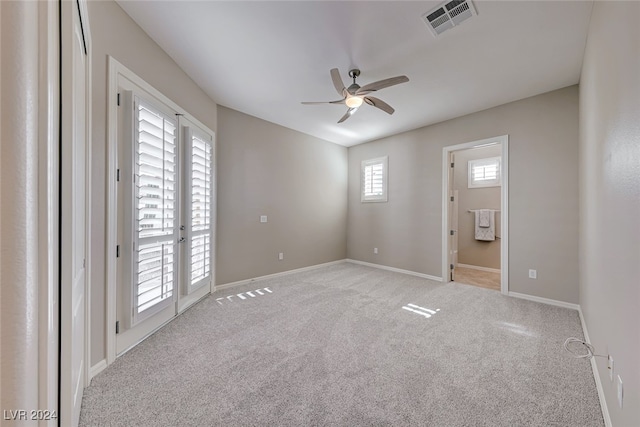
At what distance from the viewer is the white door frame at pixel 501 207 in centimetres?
365

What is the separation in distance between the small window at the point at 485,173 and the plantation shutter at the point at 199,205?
17.8ft

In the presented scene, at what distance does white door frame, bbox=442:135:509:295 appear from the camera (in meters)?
3.65

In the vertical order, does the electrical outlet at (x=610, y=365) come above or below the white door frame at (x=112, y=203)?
below

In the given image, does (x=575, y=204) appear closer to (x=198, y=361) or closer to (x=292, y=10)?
(x=292, y=10)

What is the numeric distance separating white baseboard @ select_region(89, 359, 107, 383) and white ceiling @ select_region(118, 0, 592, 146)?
111 inches

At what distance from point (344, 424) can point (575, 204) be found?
377cm

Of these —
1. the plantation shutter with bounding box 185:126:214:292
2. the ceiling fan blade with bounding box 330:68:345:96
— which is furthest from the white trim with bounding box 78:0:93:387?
the ceiling fan blade with bounding box 330:68:345:96

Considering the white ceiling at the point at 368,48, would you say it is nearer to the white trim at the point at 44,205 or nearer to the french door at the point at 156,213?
the french door at the point at 156,213

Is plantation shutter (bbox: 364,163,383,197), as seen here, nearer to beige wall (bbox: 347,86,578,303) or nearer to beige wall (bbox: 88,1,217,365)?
beige wall (bbox: 347,86,578,303)

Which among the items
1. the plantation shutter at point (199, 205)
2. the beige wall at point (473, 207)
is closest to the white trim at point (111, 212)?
the plantation shutter at point (199, 205)

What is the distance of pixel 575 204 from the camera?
314 centimetres

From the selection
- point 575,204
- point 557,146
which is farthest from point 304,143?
point 575,204

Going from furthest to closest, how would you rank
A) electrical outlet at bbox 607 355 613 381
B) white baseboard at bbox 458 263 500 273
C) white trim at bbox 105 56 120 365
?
1. white baseboard at bbox 458 263 500 273
2. white trim at bbox 105 56 120 365
3. electrical outlet at bbox 607 355 613 381

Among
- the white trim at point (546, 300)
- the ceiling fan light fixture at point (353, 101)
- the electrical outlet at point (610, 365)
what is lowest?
the white trim at point (546, 300)
